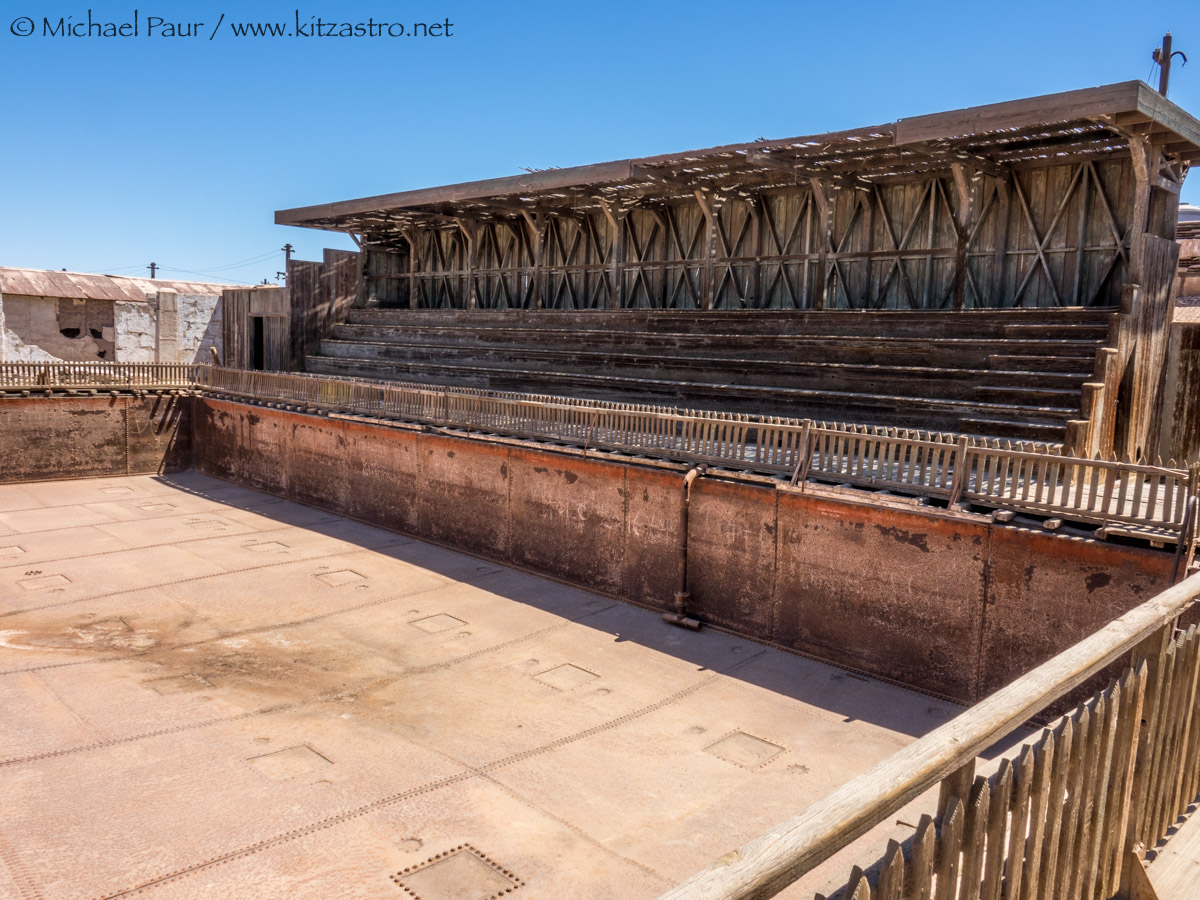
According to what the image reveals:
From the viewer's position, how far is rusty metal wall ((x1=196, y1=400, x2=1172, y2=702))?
10172 mm

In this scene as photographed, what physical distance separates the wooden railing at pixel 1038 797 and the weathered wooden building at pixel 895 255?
9.94 meters

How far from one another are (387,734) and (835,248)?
56.5ft

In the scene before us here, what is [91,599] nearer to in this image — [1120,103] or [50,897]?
[50,897]

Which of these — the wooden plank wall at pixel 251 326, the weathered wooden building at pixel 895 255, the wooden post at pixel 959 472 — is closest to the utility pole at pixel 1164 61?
the weathered wooden building at pixel 895 255

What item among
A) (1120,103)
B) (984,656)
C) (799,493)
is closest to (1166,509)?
(984,656)

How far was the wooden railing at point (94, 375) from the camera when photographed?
26.2 m

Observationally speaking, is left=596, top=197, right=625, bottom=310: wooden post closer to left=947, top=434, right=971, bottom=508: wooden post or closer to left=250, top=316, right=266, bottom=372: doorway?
left=947, top=434, right=971, bottom=508: wooden post

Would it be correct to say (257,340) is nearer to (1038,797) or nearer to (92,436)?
(92,436)

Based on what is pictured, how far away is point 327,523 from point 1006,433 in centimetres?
1603

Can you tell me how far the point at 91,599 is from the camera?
Answer: 599 inches

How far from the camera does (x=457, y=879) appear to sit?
24.0ft

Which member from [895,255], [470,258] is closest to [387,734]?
[895,255]

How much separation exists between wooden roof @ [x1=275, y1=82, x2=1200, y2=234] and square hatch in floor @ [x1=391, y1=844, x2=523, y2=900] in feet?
48.3

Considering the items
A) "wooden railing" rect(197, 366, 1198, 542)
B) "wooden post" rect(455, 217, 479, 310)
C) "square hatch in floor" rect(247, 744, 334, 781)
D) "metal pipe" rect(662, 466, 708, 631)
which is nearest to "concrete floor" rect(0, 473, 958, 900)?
"square hatch in floor" rect(247, 744, 334, 781)
